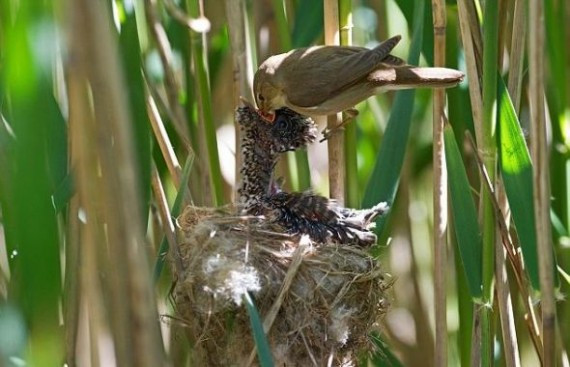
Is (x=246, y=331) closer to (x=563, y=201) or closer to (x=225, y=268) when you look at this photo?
(x=225, y=268)

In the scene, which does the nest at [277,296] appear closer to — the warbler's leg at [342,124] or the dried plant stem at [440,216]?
Answer: the dried plant stem at [440,216]

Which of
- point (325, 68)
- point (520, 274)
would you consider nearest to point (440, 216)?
point (520, 274)

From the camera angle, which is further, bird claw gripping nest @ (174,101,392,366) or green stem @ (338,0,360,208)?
green stem @ (338,0,360,208)

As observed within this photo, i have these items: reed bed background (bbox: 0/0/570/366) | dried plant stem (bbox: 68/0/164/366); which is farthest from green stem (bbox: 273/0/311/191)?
dried plant stem (bbox: 68/0/164/366)

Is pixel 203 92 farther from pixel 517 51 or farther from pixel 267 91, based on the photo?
pixel 517 51

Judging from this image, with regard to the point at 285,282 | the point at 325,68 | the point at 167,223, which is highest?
the point at 325,68

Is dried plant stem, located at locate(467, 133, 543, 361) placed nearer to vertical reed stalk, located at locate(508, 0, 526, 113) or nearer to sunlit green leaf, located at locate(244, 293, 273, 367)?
vertical reed stalk, located at locate(508, 0, 526, 113)
